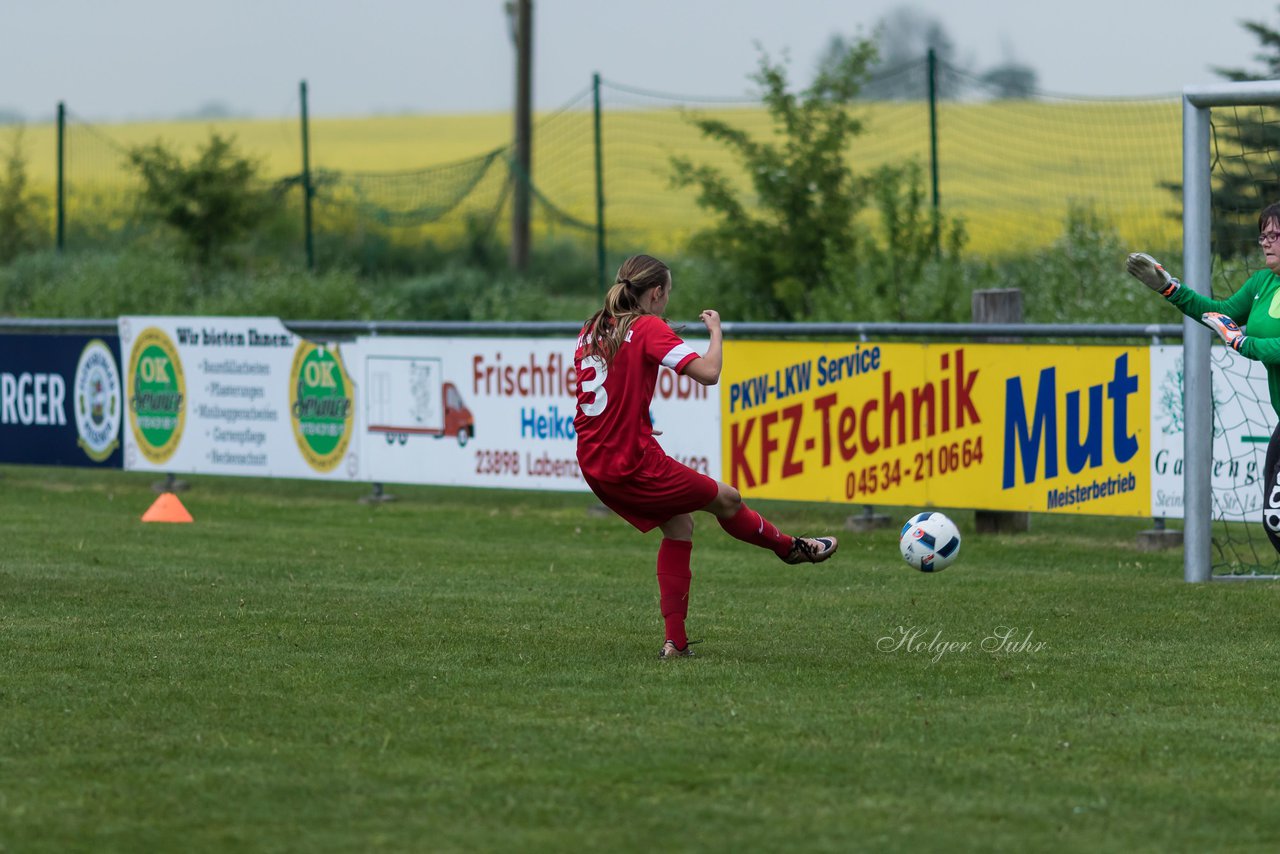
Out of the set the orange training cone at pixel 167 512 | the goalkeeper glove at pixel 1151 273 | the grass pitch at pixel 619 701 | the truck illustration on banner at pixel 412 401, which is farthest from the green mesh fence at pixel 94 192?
the goalkeeper glove at pixel 1151 273

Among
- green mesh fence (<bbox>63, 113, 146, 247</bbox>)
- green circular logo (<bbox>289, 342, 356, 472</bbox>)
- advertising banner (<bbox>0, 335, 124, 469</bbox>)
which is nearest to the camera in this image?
green circular logo (<bbox>289, 342, 356, 472</bbox>)

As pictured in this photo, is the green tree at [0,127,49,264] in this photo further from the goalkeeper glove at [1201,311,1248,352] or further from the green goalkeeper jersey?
the goalkeeper glove at [1201,311,1248,352]

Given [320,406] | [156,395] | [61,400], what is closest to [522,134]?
[61,400]

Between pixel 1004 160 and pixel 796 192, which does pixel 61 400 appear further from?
pixel 1004 160

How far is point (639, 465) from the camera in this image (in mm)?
7734

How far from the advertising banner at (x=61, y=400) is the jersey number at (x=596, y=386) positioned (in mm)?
9315

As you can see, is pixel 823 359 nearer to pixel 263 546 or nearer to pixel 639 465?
pixel 263 546

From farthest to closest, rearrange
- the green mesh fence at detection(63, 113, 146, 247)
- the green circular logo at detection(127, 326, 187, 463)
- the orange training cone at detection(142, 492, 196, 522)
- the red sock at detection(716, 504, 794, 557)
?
the green mesh fence at detection(63, 113, 146, 247), the green circular logo at detection(127, 326, 187, 463), the orange training cone at detection(142, 492, 196, 522), the red sock at detection(716, 504, 794, 557)

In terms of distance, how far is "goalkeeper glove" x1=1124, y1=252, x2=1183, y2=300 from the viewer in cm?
861

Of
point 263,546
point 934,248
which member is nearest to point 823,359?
point 263,546

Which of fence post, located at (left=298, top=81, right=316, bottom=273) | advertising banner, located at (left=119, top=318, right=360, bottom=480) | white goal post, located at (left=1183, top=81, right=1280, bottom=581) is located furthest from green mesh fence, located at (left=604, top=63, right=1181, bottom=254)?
white goal post, located at (left=1183, top=81, right=1280, bottom=581)

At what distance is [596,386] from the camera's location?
306 inches

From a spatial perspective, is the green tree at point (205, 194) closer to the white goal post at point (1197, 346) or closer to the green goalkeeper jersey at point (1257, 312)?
the white goal post at point (1197, 346)

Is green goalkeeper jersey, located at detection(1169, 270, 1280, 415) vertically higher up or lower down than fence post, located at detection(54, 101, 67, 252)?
lower down
